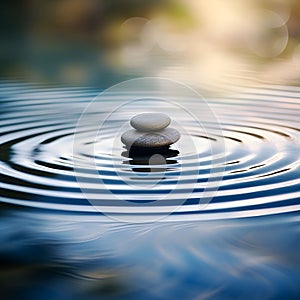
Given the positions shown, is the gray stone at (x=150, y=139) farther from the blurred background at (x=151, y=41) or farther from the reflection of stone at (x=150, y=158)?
the blurred background at (x=151, y=41)

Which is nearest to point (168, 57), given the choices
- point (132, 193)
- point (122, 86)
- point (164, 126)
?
point (122, 86)

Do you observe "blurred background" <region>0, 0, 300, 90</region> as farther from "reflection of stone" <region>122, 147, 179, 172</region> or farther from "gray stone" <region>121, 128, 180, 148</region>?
"reflection of stone" <region>122, 147, 179, 172</region>

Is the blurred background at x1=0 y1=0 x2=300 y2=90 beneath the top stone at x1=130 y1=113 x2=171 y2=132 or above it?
above

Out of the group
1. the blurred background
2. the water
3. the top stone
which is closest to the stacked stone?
the top stone

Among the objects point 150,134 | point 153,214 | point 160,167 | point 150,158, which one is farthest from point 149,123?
point 153,214

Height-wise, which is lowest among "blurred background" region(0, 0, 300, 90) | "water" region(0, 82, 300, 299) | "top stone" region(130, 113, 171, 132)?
"water" region(0, 82, 300, 299)

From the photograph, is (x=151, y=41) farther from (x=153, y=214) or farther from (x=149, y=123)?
(x=153, y=214)
